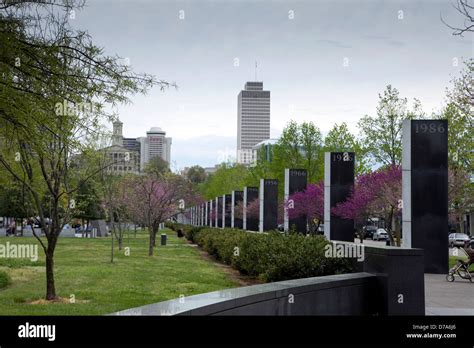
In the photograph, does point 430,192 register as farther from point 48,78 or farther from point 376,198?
point 48,78

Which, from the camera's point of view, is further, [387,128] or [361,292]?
[387,128]

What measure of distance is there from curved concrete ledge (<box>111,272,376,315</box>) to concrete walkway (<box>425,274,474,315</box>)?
1.16 meters

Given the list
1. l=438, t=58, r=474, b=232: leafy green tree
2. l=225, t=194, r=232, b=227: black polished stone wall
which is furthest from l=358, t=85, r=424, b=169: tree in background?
l=225, t=194, r=232, b=227: black polished stone wall

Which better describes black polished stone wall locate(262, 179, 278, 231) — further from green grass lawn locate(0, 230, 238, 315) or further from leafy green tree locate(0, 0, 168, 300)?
leafy green tree locate(0, 0, 168, 300)

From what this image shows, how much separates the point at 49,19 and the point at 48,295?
694 centimetres

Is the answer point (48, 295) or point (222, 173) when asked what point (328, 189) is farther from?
point (222, 173)

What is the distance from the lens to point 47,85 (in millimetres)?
8984

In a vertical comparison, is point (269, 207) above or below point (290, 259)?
above

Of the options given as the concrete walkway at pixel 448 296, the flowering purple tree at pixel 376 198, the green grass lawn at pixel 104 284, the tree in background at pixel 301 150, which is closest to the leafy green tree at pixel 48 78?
the green grass lawn at pixel 104 284

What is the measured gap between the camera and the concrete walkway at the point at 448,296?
9.45 meters

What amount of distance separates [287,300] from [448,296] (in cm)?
597

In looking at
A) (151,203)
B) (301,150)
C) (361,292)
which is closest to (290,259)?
(361,292)

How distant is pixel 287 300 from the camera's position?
761 cm
